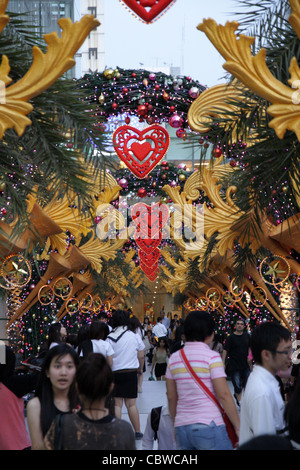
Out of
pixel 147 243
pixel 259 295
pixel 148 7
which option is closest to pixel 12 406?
pixel 148 7

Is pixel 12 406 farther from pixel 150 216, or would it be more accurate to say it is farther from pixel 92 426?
pixel 150 216

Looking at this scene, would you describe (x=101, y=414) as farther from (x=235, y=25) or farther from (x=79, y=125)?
(x=79, y=125)

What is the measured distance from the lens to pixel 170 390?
474 centimetres

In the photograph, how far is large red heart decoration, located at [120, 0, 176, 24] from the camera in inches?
200

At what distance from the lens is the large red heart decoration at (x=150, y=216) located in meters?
16.9

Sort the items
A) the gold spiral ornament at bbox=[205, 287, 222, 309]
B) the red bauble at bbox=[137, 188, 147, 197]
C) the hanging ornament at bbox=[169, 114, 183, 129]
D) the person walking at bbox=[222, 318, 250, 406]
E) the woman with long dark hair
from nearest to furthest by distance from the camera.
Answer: the woman with long dark hair
the person walking at bbox=[222, 318, 250, 406]
the hanging ornament at bbox=[169, 114, 183, 129]
the red bauble at bbox=[137, 188, 147, 197]
the gold spiral ornament at bbox=[205, 287, 222, 309]

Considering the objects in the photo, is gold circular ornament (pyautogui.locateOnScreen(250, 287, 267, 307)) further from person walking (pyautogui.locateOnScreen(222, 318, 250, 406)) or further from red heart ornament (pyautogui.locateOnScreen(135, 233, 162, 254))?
red heart ornament (pyautogui.locateOnScreen(135, 233, 162, 254))

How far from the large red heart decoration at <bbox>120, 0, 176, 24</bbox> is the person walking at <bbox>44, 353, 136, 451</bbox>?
9.01ft

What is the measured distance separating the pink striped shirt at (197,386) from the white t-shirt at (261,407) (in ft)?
1.73

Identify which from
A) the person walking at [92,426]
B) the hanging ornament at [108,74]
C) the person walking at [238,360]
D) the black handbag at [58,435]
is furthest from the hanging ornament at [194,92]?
the black handbag at [58,435]

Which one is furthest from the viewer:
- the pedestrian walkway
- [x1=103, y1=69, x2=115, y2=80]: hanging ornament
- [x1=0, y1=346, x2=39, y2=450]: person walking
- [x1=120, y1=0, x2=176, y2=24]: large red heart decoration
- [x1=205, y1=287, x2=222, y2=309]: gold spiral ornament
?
[x1=205, y1=287, x2=222, y2=309]: gold spiral ornament

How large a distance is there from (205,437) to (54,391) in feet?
3.24

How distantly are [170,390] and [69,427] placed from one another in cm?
163
